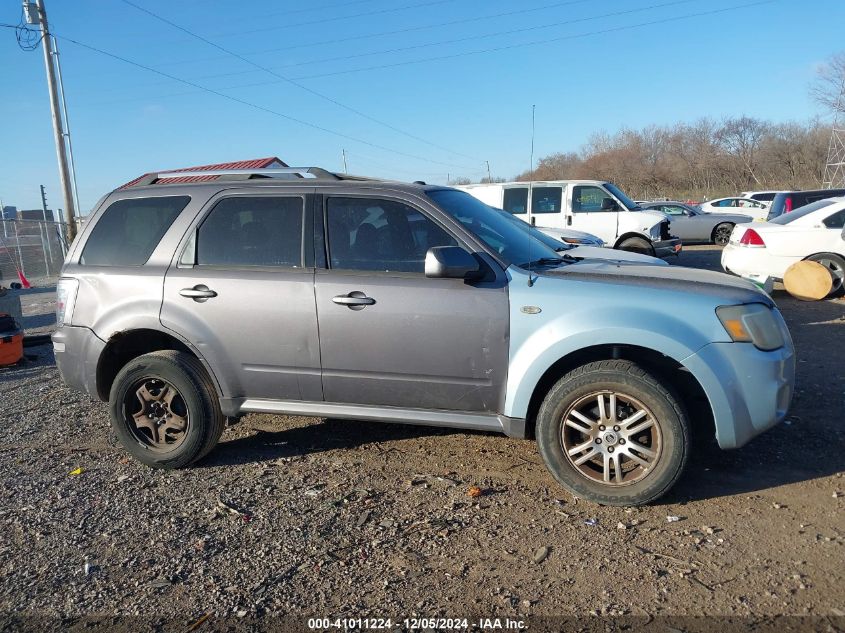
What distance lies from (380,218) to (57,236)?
20212 millimetres

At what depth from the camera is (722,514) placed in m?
3.59

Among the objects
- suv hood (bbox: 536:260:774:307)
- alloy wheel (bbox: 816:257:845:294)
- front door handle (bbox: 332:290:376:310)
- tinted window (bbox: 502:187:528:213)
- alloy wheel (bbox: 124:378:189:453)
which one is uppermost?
tinted window (bbox: 502:187:528:213)

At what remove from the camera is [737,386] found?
354 cm

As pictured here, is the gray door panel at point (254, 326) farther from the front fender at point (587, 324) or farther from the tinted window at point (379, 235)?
the front fender at point (587, 324)

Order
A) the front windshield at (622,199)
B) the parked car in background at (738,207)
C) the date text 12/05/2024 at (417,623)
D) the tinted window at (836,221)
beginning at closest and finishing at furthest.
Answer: the date text 12/05/2024 at (417,623) → the tinted window at (836,221) → the front windshield at (622,199) → the parked car in background at (738,207)

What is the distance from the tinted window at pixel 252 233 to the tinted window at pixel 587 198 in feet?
35.3

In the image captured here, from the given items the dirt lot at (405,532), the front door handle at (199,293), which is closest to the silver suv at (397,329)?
the front door handle at (199,293)

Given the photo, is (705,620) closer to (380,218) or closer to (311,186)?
(380,218)

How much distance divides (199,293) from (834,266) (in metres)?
9.77

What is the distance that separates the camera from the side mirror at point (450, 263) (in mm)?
3705

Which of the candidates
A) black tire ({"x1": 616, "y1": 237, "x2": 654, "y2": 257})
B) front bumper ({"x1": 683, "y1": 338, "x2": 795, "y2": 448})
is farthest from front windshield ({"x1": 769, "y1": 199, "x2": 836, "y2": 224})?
front bumper ({"x1": 683, "y1": 338, "x2": 795, "y2": 448})

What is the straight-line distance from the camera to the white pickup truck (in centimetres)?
1345

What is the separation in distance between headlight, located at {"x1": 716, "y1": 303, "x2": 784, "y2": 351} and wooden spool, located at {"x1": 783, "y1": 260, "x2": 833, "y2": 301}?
698cm

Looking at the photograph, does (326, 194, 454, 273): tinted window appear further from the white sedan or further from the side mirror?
the white sedan
